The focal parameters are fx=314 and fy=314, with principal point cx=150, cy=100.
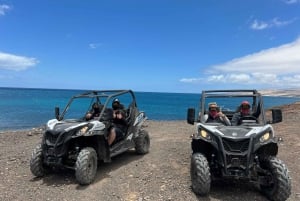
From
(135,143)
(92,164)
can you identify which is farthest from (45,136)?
(135,143)

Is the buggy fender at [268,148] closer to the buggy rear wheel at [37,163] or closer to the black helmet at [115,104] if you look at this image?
the black helmet at [115,104]

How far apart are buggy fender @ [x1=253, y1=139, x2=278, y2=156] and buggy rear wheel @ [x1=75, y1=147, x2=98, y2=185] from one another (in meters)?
3.35

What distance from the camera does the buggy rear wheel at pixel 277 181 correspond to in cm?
550

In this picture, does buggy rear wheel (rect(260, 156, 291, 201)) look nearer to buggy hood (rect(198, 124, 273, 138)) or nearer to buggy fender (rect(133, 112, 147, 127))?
buggy hood (rect(198, 124, 273, 138))

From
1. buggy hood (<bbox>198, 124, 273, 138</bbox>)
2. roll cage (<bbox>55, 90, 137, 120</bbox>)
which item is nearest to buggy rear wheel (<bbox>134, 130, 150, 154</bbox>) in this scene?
roll cage (<bbox>55, 90, 137, 120</bbox>)

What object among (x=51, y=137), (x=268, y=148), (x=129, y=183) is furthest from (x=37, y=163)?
(x=268, y=148)

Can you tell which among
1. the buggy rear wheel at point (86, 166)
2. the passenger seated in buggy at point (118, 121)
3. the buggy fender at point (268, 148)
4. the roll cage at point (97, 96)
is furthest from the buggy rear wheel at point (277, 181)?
the roll cage at point (97, 96)

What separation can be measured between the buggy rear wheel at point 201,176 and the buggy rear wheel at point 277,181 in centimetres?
112

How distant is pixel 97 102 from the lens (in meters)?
9.23

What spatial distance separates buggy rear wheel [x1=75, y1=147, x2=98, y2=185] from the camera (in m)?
6.37

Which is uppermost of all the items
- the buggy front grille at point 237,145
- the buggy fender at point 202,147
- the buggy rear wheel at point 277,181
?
the buggy front grille at point 237,145

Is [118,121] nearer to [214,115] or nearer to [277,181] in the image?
[214,115]

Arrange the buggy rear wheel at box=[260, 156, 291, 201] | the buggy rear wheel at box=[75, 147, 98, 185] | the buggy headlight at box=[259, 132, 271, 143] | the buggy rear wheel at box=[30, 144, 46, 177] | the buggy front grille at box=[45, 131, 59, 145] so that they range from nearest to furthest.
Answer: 1. the buggy rear wheel at box=[260, 156, 291, 201]
2. the buggy headlight at box=[259, 132, 271, 143]
3. the buggy rear wheel at box=[75, 147, 98, 185]
4. the buggy front grille at box=[45, 131, 59, 145]
5. the buggy rear wheel at box=[30, 144, 46, 177]

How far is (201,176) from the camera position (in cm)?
566
